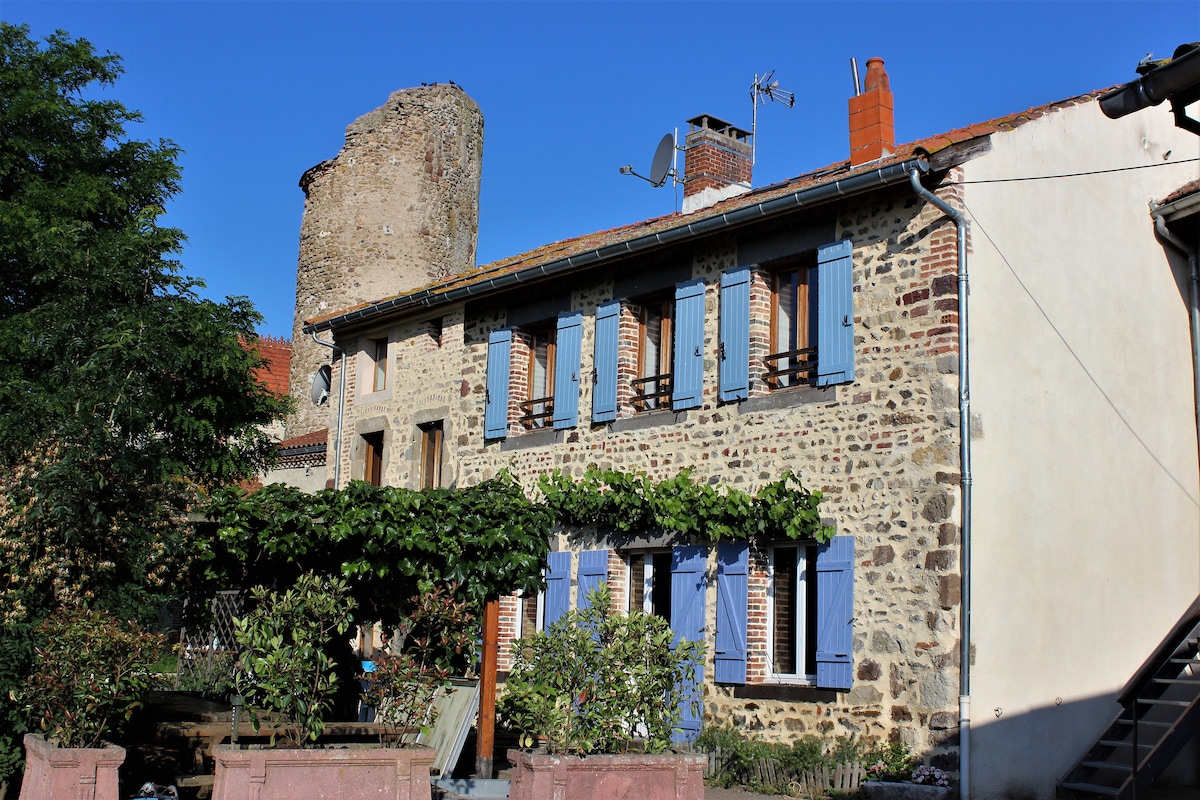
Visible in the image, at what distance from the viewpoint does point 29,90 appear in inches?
607

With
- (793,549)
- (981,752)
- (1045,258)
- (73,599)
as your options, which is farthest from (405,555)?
(1045,258)

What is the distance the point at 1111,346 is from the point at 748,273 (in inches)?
139

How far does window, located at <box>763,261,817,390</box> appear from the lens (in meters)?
10.8

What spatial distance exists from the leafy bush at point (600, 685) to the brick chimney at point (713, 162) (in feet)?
26.8

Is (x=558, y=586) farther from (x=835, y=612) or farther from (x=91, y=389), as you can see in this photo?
(x=91, y=389)

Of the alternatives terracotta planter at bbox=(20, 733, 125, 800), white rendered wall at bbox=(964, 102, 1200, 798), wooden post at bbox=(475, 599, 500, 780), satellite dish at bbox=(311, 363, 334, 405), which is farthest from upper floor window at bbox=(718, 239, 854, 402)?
satellite dish at bbox=(311, 363, 334, 405)

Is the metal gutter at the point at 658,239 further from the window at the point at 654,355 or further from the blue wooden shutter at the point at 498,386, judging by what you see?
the window at the point at 654,355

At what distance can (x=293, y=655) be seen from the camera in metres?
6.75

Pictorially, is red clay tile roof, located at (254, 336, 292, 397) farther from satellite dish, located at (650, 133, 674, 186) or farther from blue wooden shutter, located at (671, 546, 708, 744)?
blue wooden shutter, located at (671, 546, 708, 744)

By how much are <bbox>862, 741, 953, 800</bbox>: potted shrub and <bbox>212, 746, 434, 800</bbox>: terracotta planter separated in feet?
13.3

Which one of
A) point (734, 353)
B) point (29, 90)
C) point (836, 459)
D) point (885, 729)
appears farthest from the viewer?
point (29, 90)

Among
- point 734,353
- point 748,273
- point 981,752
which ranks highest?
point 748,273

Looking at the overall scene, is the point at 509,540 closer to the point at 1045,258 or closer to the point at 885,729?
the point at 885,729

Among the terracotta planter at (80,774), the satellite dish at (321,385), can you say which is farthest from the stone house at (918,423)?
the satellite dish at (321,385)
